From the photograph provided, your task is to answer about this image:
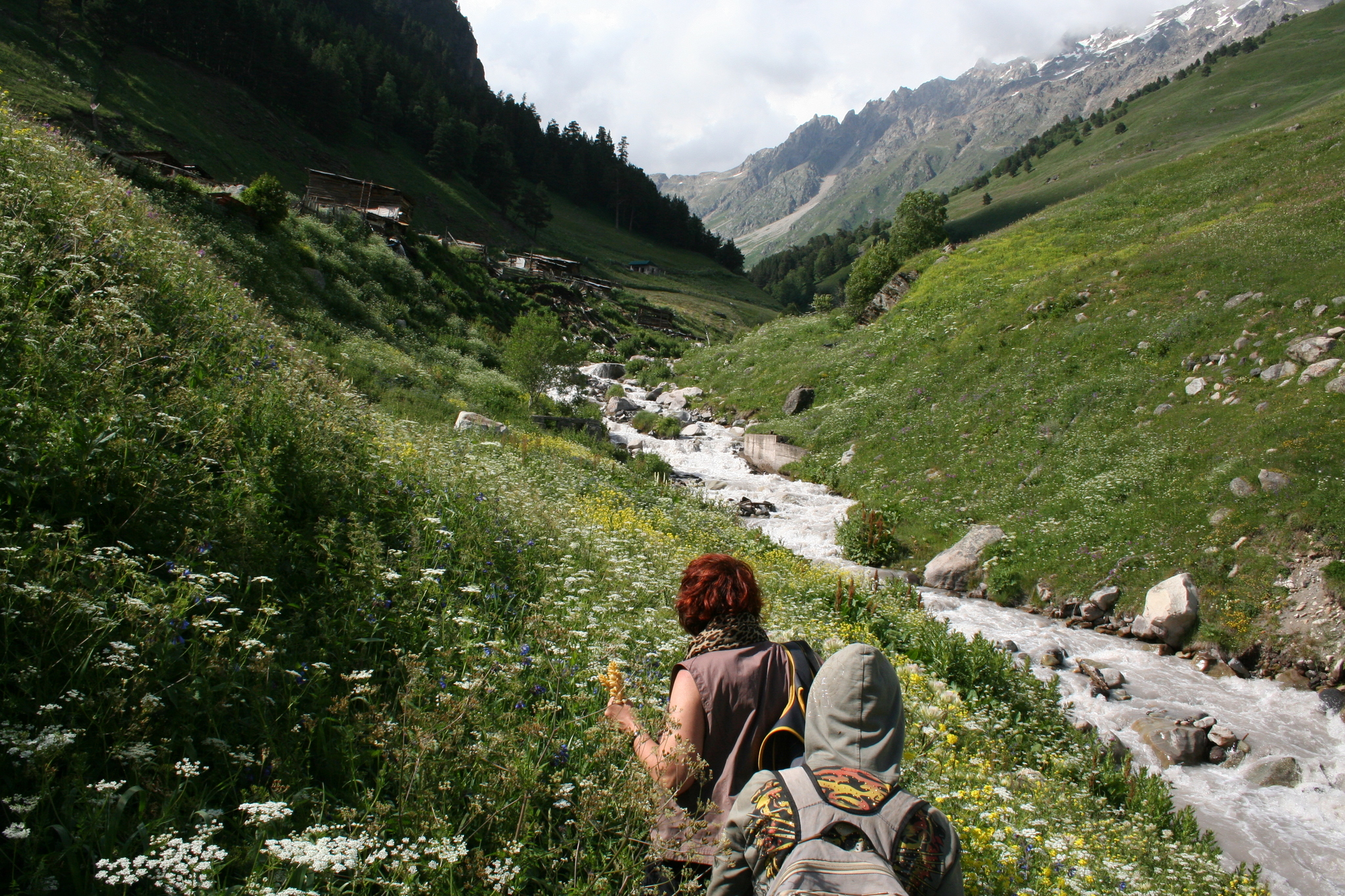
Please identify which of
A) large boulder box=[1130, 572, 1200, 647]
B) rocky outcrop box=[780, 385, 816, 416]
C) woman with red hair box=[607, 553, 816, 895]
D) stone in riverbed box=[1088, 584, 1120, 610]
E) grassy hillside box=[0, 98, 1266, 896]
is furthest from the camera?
rocky outcrop box=[780, 385, 816, 416]

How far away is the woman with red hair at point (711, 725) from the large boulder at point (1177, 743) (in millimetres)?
7948

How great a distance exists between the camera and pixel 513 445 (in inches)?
549

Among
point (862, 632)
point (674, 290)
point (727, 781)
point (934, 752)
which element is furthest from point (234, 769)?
point (674, 290)

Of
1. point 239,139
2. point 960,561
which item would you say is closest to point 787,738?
point 960,561

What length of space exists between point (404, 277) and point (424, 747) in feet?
107

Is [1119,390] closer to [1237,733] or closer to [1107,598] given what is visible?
[1107,598]

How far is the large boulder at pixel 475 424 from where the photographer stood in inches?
557

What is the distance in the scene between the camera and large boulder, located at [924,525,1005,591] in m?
14.2

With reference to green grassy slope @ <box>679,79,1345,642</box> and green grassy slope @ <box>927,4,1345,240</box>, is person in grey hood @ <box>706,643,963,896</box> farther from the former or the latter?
green grassy slope @ <box>927,4,1345,240</box>

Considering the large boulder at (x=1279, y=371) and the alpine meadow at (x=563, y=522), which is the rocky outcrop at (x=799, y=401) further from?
the large boulder at (x=1279, y=371)

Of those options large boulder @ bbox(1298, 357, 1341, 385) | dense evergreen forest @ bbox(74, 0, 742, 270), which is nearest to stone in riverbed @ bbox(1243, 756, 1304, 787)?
large boulder @ bbox(1298, 357, 1341, 385)

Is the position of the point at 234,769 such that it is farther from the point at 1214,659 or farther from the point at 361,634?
the point at 1214,659

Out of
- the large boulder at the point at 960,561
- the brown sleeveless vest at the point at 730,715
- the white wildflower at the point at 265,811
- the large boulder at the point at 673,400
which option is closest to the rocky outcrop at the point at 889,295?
the large boulder at the point at 673,400

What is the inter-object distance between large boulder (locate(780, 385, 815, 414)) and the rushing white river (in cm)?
1224
